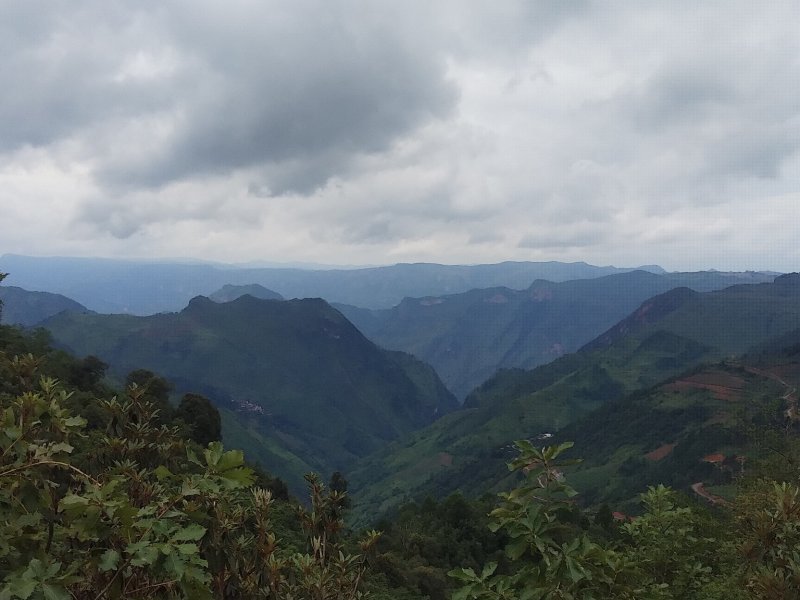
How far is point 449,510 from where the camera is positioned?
3479 inches

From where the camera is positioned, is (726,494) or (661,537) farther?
(726,494)

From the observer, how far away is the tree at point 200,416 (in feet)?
262

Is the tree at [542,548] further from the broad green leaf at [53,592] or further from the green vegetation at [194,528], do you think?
the broad green leaf at [53,592]

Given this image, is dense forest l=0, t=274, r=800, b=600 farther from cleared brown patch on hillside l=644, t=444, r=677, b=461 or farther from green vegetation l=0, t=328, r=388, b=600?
cleared brown patch on hillside l=644, t=444, r=677, b=461

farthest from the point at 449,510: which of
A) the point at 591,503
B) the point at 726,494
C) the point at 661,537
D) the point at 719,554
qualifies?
the point at 591,503

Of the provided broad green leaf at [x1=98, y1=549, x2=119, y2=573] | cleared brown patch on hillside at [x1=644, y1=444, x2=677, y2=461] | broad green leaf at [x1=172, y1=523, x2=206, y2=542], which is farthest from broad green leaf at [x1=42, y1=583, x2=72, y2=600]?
cleared brown patch on hillside at [x1=644, y1=444, x2=677, y2=461]

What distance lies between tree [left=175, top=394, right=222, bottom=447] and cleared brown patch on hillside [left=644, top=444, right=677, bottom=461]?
173 metres

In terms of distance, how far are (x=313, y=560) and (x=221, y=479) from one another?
4.35ft

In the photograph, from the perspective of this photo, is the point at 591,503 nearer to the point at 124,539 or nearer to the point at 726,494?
the point at 726,494

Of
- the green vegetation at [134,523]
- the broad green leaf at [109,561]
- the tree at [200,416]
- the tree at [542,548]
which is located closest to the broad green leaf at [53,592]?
the green vegetation at [134,523]

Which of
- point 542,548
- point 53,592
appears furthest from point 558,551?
point 53,592

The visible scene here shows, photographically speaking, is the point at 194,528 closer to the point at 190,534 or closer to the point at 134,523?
the point at 190,534

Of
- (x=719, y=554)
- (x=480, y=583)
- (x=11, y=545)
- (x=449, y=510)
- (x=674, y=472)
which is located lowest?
(x=674, y=472)

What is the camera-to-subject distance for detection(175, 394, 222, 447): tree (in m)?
79.9
